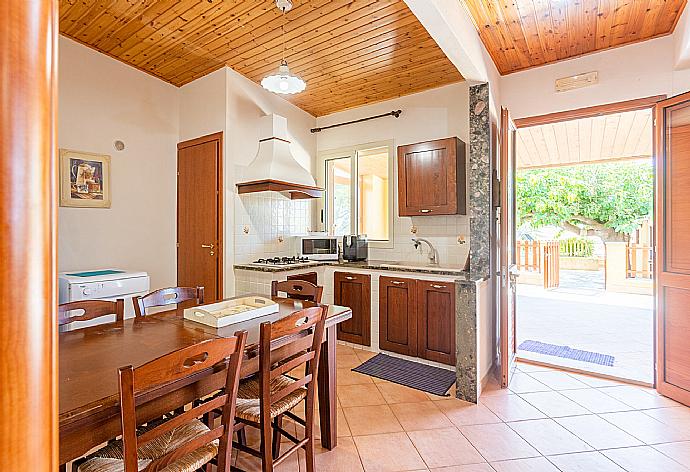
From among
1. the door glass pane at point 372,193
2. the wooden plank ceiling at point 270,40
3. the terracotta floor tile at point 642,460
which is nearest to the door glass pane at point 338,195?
the door glass pane at point 372,193

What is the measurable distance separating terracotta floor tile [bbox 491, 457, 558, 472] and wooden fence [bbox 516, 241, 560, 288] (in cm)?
678

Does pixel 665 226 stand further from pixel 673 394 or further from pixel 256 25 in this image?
pixel 256 25

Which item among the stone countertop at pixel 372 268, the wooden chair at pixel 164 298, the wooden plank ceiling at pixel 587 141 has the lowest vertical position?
the wooden chair at pixel 164 298

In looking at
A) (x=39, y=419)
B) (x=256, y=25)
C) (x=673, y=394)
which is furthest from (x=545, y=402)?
(x=256, y=25)

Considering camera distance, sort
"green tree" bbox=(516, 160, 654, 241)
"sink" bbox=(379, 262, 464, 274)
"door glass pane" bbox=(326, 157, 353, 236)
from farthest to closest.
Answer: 1. "green tree" bbox=(516, 160, 654, 241)
2. "door glass pane" bbox=(326, 157, 353, 236)
3. "sink" bbox=(379, 262, 464, 274)

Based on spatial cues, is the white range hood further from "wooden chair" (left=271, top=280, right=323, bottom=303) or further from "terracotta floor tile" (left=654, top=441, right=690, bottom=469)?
"terracotta floor tile" (left=654, top=441, right=690, bottom=469)

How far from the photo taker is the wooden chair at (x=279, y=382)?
157 cm

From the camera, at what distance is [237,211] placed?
4098mm

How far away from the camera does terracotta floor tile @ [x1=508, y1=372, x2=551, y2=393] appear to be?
303 centimetres

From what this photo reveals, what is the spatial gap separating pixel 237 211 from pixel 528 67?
10.4 ft

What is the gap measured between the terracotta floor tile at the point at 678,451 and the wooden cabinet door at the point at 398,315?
1851 millimetres

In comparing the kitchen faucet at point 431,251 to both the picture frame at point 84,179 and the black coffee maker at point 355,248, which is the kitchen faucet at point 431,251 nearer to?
the black coffee maker at point 355,248

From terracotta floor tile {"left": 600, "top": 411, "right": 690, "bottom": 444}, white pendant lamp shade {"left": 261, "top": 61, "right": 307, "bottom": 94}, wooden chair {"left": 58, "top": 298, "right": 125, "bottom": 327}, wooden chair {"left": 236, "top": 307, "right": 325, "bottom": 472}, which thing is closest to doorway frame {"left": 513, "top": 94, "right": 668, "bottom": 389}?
terracotta floor tile {"left": 600, "top": 411, "right": 690, "bottom": 444}

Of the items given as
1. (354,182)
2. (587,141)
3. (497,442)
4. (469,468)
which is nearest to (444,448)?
(469,468)
